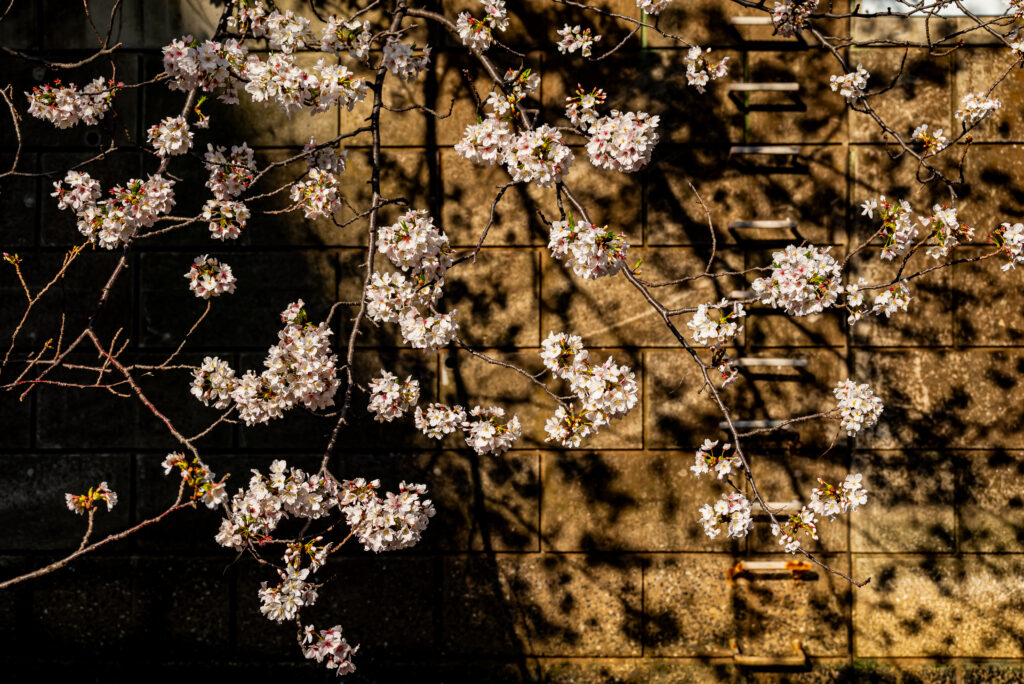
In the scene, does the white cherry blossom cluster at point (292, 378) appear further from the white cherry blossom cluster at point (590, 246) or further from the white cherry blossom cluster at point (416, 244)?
the white cherry blossom cluster at point (590, 246)

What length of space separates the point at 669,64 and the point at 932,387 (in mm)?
2562

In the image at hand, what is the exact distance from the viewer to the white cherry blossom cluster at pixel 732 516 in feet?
11.0

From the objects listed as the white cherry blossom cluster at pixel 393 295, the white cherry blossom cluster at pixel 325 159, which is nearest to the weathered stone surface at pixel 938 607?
the white cherry blossom cluster at pixel 393 295

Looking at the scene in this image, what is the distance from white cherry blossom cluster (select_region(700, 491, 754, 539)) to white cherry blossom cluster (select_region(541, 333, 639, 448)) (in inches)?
32.8

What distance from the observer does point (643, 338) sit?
12.8 feet

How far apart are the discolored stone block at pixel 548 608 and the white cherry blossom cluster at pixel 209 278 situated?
215 centimetres

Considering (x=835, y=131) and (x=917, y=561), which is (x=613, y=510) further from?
(x=835, y=131)

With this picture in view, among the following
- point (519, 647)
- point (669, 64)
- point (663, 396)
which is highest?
point (669, 64)

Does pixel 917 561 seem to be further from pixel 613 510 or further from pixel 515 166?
pixel 515 166

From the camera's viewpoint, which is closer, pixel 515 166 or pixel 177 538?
pixel 515 166

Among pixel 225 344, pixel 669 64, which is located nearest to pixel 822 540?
pixel 669 64

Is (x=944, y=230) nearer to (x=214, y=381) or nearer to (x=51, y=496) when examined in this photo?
(x=214, y=381)

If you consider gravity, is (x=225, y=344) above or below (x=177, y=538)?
above

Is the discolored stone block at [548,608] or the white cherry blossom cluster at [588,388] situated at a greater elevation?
the white cherry blossom cluster at [588,388]
